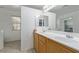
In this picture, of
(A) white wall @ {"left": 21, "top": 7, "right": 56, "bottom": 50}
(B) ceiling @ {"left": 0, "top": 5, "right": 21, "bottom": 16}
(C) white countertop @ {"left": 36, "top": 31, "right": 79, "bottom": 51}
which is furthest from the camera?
(A) white wall @ {"left": 21, "top": 7, "right": 56, "bottom": 50}

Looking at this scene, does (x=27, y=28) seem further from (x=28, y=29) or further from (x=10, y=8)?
(x=10, y=8)

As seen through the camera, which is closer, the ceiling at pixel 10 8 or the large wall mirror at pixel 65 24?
the ceiling at pixel 10 8

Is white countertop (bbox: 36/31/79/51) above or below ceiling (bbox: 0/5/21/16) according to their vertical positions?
below

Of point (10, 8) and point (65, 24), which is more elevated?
point (10, 8)

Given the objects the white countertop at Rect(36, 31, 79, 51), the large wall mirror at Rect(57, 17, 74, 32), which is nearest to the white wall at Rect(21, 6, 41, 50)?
the white countertop at Rect(36, 31, 79, 51)

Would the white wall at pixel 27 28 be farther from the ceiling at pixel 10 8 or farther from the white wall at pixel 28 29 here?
the ceiling at pixel 10 8

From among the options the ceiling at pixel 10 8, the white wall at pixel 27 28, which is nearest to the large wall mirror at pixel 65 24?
the ceiling at pixel 10 8

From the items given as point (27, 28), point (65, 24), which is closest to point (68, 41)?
point (65, 24)

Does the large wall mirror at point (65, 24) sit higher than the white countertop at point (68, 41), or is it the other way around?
the large wall mirror at point (65, 24)

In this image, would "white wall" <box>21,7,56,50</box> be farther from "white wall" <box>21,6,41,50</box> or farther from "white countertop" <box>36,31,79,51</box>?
"white countertop" <box>36,31,79,51</box>
